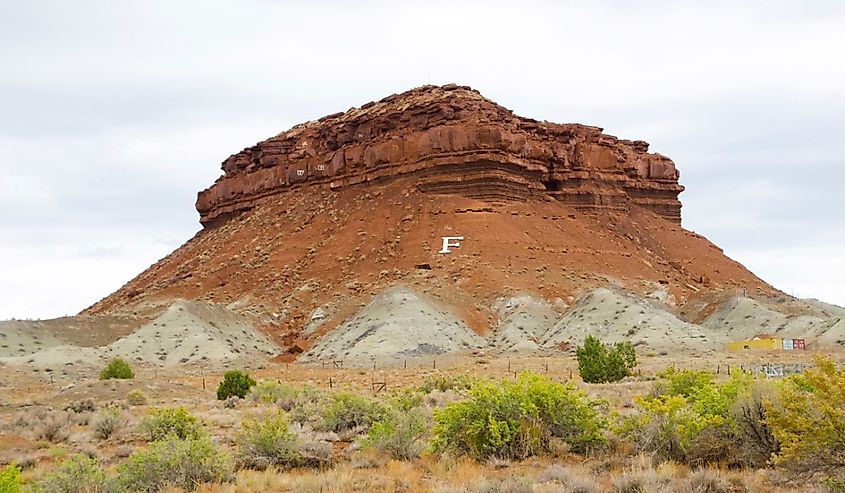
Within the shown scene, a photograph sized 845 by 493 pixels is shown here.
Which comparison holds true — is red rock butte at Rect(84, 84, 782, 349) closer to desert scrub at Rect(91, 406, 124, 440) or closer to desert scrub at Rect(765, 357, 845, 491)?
desert scrub at Rect(91, 406, 124, 440)

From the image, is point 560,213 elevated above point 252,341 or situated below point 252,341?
above

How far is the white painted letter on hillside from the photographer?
6381 cm

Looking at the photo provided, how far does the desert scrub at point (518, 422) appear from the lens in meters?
Result: 12.4

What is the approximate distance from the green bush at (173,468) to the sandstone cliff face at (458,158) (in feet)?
194

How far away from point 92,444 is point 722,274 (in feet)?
229

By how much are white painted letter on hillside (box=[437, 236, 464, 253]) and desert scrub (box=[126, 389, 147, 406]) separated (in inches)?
1571

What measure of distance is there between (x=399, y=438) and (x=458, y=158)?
5890 cm

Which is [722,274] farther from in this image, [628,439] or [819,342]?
[628,439]

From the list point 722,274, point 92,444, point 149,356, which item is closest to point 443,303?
point 149,356

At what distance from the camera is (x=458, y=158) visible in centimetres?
7062

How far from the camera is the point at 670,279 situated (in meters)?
66.7

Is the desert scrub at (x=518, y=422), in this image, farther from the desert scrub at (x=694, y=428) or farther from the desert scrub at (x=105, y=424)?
the desert scrub at (x=105, y=424)

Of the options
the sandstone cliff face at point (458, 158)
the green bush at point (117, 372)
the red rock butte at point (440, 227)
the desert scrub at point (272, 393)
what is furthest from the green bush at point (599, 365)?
the sandstone cliff face at point (458, 158)

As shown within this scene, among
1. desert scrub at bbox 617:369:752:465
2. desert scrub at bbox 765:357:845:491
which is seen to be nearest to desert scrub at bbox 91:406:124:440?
desert scrub at bbox 617:369:752:465
